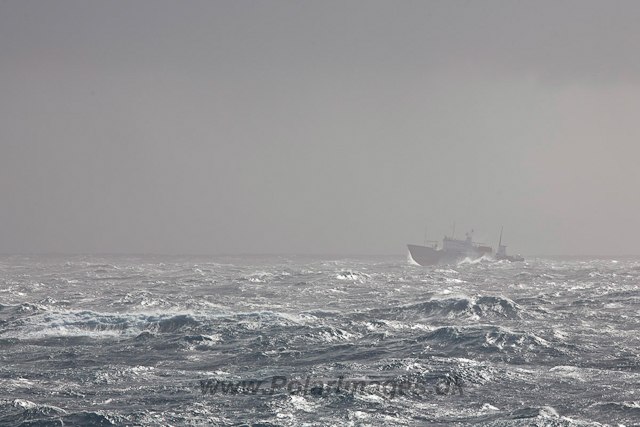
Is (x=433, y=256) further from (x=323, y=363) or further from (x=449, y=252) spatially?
(x=323, y=363)

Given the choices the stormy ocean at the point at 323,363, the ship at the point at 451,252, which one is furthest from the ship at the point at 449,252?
the stormy ocean at the point at 323,363

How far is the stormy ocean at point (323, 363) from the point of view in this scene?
1695 cm

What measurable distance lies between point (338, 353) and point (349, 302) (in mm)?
21539

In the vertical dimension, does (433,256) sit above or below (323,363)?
above

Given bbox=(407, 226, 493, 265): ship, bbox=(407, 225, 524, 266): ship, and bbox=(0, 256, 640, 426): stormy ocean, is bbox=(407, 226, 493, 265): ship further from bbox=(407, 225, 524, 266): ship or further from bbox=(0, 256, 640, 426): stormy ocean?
bbox=(0, 256, 640, 426): stormy ocean

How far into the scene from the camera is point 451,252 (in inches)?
6176

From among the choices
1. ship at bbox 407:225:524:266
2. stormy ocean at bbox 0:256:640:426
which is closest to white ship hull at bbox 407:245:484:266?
ship at bbox 407:225:524:266

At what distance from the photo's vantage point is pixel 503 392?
1914 cm

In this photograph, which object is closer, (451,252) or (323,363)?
(323,363)

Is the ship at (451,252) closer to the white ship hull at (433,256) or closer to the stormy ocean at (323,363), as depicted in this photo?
the white ship hull at (433,256)

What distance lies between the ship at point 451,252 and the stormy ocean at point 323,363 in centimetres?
11067

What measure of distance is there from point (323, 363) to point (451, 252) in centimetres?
13789

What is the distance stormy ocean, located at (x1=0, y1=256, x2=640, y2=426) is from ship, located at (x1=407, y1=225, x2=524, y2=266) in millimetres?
110673

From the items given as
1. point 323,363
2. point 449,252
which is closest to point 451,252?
point 449,252
